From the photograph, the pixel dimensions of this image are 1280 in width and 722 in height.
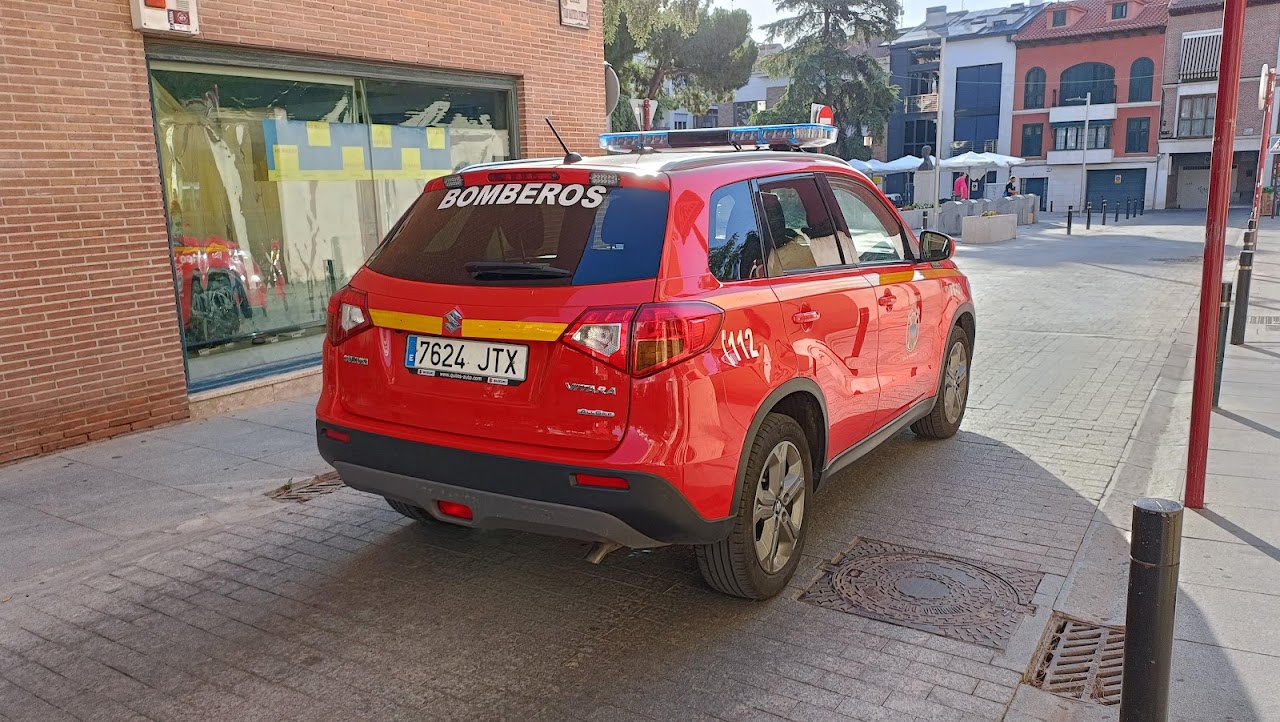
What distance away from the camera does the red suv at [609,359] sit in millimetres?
3412

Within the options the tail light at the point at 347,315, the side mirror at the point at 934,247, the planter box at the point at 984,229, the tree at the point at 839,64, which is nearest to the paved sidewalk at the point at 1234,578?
the side mirror at the point at 934,247

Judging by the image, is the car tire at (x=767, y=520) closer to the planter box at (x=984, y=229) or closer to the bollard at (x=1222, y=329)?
the bollard at (x=1222, y=329)

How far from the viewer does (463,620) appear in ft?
12.9

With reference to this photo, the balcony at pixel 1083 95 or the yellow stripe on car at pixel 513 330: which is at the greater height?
the balcony at pixel 1083 95

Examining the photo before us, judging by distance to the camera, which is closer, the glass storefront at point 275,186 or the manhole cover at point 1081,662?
the manhole cover at point 1081,662

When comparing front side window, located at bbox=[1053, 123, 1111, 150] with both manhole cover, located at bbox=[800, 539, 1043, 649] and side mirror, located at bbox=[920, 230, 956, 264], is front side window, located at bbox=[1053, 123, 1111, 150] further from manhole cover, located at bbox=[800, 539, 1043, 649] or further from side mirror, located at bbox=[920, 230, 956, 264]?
manhole cover, located at bbox=[800, 539, 1043, 649]

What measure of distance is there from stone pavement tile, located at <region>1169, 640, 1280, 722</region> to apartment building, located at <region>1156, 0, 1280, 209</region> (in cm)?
5534

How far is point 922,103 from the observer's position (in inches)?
2410

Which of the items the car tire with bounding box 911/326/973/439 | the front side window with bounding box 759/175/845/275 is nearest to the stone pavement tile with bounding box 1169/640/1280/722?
the front side window with bounding box 759/175/845/275

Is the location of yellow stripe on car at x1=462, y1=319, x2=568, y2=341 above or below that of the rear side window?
below

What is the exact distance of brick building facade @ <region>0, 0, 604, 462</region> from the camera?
6609 mm

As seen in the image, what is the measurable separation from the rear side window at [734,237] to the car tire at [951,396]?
8.33ft

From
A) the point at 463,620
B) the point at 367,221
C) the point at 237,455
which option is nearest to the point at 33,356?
the point at 237,455

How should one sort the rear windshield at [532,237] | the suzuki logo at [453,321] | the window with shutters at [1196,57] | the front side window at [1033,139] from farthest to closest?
the front side window at [1033,139]
the window with shutters at [1196,57]
the suzuki logo at [453,321]
the rear windshield at [532,237]
